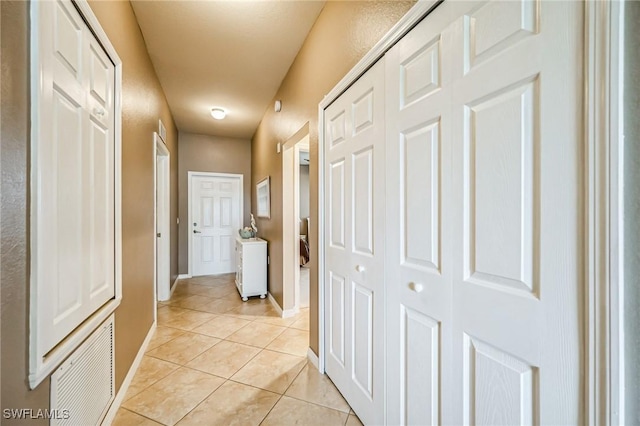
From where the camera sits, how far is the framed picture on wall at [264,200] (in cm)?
372

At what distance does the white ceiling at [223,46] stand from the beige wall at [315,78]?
0.16 meters

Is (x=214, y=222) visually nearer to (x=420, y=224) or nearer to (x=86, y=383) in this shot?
(x=86, y=383)

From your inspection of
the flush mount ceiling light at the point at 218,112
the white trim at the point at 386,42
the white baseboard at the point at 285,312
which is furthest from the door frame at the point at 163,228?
the white trim at the point at 386,42

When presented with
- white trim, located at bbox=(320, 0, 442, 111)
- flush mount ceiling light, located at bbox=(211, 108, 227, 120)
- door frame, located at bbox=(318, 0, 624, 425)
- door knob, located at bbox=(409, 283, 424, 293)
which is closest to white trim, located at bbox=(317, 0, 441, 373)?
white trim, located at bbox=(320, 0, 442, 111)

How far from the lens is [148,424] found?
1491mm

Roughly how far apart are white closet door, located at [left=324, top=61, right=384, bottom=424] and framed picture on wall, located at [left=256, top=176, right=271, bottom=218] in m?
1.97

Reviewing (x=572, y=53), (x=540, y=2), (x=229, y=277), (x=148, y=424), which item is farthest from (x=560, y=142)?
(x=229, y=277)

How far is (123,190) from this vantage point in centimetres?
173

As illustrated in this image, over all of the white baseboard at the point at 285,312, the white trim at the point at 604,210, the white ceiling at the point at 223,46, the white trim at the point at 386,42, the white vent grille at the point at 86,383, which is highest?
the white ceiling at the point at 223,46

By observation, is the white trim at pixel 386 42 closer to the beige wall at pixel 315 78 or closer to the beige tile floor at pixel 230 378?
the beige wall at pixel 315 78

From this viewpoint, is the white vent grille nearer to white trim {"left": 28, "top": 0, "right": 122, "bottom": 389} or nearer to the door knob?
white trim {"left": 28, "top": 0, "right": 122, "bottom": 389}

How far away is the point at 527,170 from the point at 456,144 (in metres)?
0.24

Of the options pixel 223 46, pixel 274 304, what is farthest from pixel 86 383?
pixel 223 46

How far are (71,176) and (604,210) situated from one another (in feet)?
5.59
